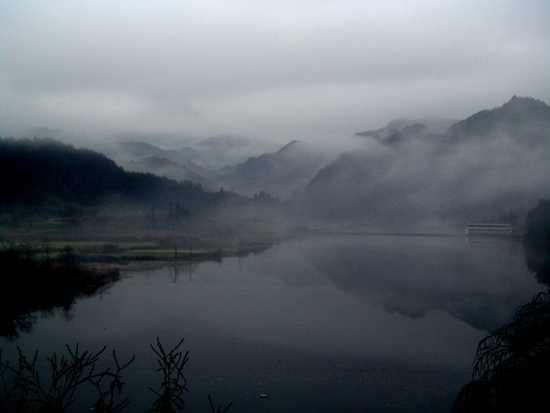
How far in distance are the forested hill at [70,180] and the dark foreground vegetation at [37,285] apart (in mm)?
17717

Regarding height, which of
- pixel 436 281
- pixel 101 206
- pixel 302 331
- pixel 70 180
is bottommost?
pixel 436 281

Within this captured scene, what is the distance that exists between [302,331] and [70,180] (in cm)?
4150

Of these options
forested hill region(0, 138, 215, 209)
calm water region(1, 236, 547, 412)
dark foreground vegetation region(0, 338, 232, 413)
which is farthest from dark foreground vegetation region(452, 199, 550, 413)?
forested hill region(0, 138, 215, 209)

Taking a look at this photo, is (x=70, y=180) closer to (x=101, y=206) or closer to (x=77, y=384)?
(x=101, y=206)

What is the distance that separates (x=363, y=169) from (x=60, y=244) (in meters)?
80.9

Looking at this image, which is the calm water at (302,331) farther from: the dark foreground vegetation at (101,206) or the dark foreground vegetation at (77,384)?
the dark foreground vegetation at (101,206)

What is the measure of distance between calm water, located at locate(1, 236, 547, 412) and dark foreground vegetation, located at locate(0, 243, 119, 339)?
2.71 ft

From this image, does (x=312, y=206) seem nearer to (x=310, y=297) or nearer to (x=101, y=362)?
(x=310, y=297)

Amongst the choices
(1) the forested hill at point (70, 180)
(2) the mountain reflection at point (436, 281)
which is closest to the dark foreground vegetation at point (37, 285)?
(2) the mountain reflection at point (436, 281)

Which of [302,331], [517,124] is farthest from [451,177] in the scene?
[302,331]

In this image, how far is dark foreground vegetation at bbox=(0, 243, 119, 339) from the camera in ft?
43.5

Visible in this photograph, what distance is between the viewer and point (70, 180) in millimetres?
44812

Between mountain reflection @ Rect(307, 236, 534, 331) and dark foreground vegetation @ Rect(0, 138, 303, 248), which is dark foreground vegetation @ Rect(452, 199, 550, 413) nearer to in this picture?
mountain reflection @ Rect(307, 236, 534, 331)

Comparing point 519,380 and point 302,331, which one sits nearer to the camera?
point 519,380
